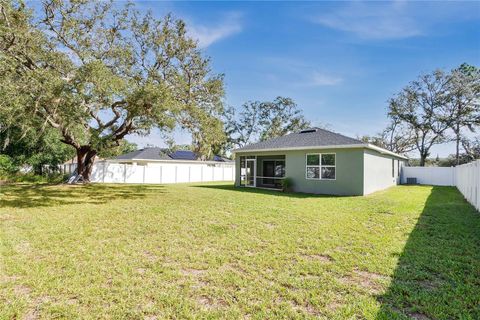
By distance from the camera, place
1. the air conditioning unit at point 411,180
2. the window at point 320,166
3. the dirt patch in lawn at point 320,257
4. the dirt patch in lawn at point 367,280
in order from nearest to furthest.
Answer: the dirt patch in lawn at point 367,280 < the dirt patch in lawn at point 320,257 < the window at point 320,166 < the air conditioning unit at point 411,180

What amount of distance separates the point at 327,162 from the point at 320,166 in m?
0.43

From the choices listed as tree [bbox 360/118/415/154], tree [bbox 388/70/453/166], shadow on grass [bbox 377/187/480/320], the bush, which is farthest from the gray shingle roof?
tree [bbox 360/118/415/154]

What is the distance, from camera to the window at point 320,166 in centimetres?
1392

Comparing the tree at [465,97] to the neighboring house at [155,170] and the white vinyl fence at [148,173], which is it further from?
the white vinyl fence at [148,173]

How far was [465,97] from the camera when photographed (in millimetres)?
27453

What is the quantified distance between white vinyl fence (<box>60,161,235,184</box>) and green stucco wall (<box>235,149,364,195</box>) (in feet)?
37.2

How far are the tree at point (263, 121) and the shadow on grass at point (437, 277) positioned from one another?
3267 centimetres

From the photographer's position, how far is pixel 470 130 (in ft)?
93.0

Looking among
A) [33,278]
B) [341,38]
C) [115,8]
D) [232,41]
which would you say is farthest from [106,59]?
[33,278]

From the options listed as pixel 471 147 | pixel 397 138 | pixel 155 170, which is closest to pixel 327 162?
pixel 155 170

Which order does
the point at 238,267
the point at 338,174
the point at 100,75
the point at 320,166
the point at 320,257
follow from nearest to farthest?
the point at 238,267 < the point at 320,257 < the point at 100,75 < the point at 338,174 < the point at 320,166

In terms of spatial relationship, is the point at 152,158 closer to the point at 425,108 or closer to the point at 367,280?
the point at 367,280

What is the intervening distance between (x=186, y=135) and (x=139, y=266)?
11.2 m

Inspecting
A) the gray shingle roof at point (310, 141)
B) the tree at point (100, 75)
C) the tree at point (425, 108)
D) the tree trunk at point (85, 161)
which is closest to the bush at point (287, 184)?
the gray shingle roof at point (310, 141)
